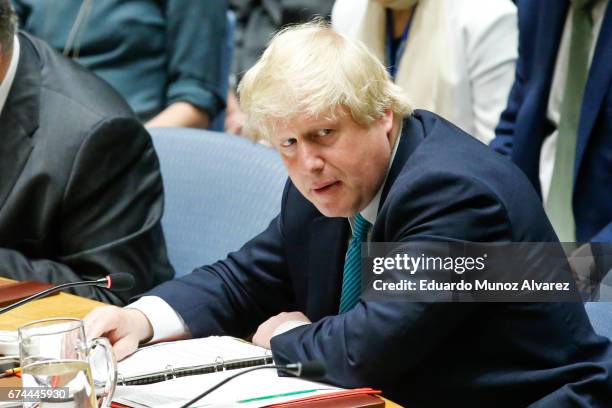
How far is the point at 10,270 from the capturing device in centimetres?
245

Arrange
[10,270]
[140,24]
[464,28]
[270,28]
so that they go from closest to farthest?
1. [10,270]
2. [464,28]
3. [140,24]
4. [270,28]

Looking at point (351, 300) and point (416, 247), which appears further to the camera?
point (351, 300)

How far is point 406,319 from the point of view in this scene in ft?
5.64

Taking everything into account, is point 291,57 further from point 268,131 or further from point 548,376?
point 548,376

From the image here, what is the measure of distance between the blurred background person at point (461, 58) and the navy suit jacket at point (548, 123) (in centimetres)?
13

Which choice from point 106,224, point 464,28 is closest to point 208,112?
point 464,28

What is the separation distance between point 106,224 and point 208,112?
4.22 feet

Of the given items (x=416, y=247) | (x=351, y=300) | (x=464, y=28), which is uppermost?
(x=464, y=28)

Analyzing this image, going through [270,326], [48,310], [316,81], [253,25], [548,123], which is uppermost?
[316,81]

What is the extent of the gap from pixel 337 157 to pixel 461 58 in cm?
142

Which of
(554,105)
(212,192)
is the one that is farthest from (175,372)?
(554,105)

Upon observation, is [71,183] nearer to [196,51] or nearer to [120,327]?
[120,327]

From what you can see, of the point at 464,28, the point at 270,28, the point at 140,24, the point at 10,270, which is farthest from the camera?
the point at 270,28

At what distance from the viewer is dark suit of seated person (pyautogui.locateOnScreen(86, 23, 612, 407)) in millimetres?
1743
